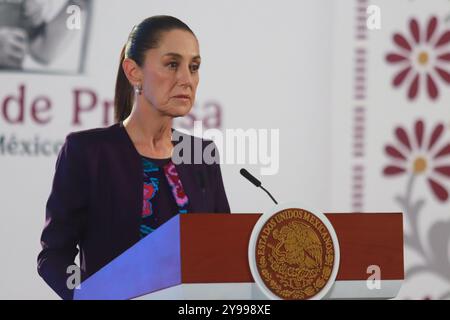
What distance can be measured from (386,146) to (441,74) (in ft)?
1.31

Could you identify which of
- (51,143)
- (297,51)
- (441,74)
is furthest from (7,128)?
(441,74)

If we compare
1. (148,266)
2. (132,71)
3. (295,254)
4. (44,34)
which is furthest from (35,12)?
(295,254)

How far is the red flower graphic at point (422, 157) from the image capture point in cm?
300

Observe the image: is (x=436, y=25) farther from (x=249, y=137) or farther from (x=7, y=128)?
(x=7, y=128)

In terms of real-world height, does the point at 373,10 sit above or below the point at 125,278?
above

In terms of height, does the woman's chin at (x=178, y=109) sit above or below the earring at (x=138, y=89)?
below

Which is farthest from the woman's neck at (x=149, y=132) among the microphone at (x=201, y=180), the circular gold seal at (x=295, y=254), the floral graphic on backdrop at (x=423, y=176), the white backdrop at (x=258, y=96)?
the floral graphic on backdrop at (x=423, y=176)

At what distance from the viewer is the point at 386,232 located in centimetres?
175

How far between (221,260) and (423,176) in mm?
1670

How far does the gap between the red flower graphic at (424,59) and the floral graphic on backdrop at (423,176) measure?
0.18m

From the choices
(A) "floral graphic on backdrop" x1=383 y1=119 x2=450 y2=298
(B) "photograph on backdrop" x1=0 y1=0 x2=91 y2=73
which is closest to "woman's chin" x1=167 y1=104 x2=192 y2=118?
(B) "photograph on backdrop" x1=0 y1=0 x2=91 y2=73

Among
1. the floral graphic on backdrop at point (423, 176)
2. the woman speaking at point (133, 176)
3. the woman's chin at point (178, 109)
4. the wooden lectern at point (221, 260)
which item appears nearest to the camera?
the wooden lectern at point (221, 260)

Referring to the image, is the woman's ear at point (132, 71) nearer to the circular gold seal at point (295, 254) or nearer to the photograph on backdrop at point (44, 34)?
the photograph on backdrop at point (44, 34)

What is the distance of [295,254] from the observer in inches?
63.9
